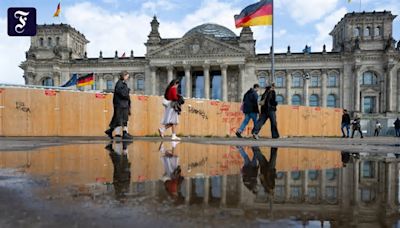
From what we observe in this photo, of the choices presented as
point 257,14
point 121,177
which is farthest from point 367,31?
point 121,177

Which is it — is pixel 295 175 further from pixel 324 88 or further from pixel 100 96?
pixel 324 88

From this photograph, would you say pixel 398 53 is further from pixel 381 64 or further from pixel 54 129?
pixel 54 129

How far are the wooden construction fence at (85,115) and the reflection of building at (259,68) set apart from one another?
41590 mm

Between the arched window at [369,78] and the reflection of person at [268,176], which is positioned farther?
the arched window at [369,78]

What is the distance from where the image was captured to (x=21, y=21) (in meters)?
16.2

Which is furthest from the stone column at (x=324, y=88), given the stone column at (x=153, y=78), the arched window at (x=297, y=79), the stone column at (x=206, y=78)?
the stone column at (x=153, y=78)

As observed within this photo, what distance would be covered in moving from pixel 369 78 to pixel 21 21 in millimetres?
57230

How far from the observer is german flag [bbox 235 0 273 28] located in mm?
21734

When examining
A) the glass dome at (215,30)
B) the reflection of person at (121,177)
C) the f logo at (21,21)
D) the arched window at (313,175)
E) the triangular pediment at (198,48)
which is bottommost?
the arched window at (313,175)

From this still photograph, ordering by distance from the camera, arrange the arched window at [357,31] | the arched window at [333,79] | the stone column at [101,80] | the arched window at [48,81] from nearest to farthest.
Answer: the arched window at [333,79] < the arched window at [357,31] < the stone column at [101,80] < the arched window at [48,81]

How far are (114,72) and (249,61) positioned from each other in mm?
23965

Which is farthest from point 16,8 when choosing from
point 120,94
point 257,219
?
point 257,219

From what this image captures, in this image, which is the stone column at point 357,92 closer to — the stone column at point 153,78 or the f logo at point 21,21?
the stone column at point 153,78

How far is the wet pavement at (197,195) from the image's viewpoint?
6.54 feet
